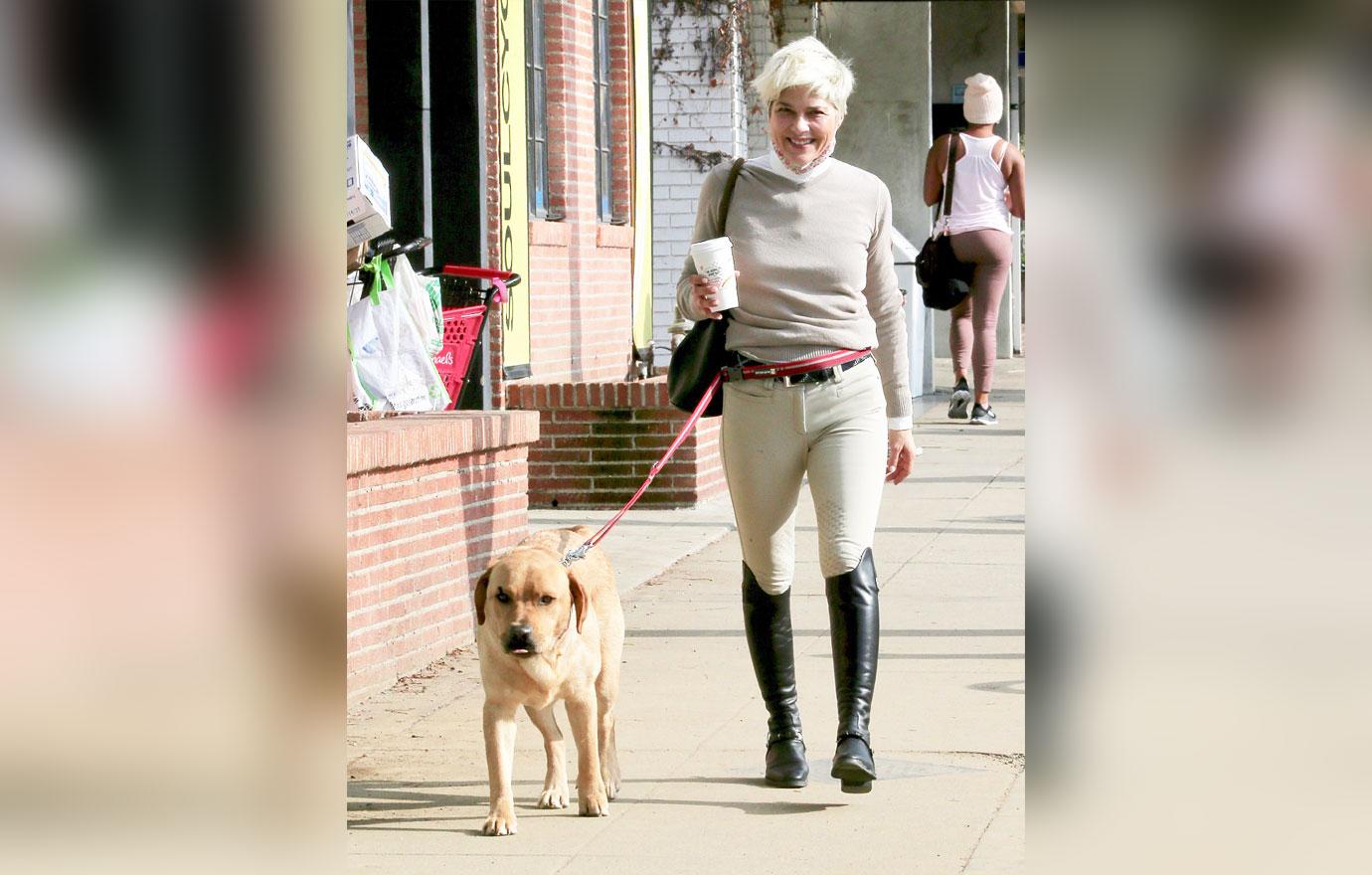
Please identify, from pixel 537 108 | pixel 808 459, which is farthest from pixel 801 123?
pixel 537 108

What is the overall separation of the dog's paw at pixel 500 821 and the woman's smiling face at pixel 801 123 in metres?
1.94

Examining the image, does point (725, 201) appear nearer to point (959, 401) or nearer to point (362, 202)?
point (362, 202)

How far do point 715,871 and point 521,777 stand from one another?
122 cm

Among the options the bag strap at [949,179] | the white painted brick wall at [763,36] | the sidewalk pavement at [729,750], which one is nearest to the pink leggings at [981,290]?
the bag strap at [949,179]

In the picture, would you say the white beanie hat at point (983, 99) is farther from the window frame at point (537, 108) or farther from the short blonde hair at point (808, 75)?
the short blonde hair at point (808, 75)

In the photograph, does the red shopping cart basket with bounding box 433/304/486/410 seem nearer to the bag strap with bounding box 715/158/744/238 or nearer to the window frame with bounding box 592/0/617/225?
the bag strap with bounding box 715/158/744/238

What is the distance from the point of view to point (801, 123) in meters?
5.40

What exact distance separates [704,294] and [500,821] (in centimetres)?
150
